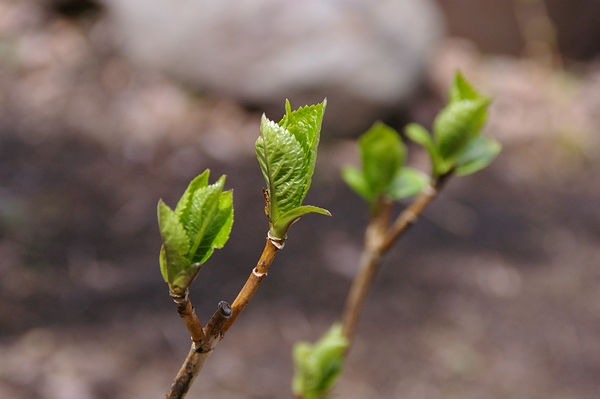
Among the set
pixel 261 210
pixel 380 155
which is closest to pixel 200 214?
pixel 380 155

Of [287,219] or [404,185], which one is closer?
[287,219]

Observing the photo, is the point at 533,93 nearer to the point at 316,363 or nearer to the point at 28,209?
the point at 28,209

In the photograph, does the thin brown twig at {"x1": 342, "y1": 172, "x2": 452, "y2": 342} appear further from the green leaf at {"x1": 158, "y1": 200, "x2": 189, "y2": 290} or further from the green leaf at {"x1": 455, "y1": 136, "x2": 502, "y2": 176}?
the green leaf at {"x1": 158, "y1": 200, "x2": 189, "y2": 290}

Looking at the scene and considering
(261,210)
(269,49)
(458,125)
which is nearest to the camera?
(458,125)

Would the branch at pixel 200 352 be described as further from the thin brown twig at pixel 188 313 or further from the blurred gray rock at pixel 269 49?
the blurred gray rock at pixel 269 49

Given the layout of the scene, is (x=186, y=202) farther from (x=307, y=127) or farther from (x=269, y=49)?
(x=269, y=49)

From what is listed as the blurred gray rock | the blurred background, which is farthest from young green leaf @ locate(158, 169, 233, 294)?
the blurred gray rock

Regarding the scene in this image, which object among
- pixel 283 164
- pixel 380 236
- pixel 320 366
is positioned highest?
pixel 283 164

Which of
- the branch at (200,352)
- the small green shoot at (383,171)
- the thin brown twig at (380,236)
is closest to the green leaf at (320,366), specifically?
the thin brown twig at (380,236)
